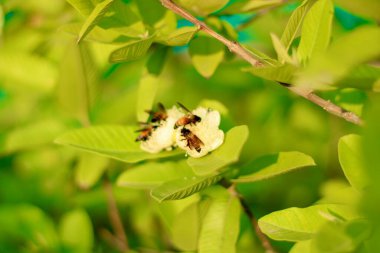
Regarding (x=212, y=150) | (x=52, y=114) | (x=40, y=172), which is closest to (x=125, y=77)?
(x=52, y=114)

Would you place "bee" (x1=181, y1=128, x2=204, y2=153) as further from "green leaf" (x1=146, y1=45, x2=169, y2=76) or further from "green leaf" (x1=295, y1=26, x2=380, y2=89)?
"green leaf" (x1=295, y1=26, x2=380, y2=89)

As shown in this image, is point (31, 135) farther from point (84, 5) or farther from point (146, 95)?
point (84, 5)

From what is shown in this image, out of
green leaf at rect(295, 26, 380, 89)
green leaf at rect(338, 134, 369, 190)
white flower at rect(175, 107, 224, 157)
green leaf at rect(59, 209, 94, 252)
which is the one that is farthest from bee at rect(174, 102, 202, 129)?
green leaf at rect(59, 209, 94, 252)

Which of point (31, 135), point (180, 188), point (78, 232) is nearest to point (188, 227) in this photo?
point (180, 188)

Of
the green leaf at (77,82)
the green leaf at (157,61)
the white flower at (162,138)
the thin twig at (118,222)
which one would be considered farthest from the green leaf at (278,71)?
the thin twig at (118,222)

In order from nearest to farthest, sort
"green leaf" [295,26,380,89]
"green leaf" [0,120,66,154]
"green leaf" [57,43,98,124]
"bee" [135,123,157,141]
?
"green leaf" [295,26,380,89] < "bee" [135,123,157,141] < "green leaf" [57,43,98,124] < "green leaf" [0,120,66,154]

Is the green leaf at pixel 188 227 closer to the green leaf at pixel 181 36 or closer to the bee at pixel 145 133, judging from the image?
the bee at pixel 145 133
